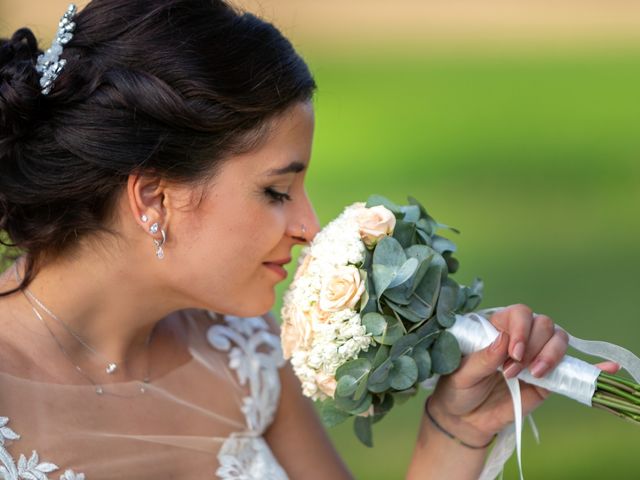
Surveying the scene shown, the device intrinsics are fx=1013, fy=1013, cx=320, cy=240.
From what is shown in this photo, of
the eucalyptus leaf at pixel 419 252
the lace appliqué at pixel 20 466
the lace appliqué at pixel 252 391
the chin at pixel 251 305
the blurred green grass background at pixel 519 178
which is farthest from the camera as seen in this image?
the blurred green grass background at pixel 519 178

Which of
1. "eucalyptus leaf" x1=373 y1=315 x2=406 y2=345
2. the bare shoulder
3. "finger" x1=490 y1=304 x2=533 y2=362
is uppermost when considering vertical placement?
"finger" x1=490 y1=304 x2=533 y2=362

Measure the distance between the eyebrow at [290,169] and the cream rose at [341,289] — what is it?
39cm

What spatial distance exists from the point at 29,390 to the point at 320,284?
920 millimetres

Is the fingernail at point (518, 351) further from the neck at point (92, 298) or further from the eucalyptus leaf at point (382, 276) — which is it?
the neck at point (92, 298)

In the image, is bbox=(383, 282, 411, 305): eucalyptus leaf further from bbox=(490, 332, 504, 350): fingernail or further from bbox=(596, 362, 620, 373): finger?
A: bbox=(596, 362, 620, 373): finger

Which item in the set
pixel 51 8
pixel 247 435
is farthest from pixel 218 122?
pixel 51 8

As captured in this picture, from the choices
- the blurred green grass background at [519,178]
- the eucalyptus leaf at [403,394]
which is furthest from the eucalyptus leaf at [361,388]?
the blurred green grass background at [519,178]

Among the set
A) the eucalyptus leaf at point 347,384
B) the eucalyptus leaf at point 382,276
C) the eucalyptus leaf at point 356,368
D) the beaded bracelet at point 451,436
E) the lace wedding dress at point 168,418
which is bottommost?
the lace wedding dress at point 168,418

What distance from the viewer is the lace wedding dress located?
116 inches

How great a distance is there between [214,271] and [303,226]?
313mm

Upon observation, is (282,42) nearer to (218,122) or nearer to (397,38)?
(218,122)

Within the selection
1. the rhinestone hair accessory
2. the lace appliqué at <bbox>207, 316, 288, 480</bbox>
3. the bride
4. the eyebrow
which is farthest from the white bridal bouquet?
the rhinestone hair accessory

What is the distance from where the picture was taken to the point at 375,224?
2969 mm

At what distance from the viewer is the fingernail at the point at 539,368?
9.34 ft
